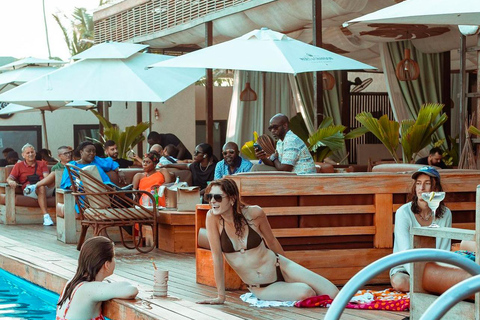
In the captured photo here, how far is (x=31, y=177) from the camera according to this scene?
11945 millimetres

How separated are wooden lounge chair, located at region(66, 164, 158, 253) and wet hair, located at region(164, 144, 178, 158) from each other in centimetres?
320

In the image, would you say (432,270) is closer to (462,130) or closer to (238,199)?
(238,199)

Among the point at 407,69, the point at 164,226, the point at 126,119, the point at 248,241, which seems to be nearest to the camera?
the point at 248,241

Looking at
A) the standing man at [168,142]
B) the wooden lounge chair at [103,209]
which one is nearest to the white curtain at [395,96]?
the standing man at [168,142]

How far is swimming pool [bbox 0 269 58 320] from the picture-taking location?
23.5 ft

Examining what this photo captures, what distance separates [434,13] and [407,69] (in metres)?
8.02

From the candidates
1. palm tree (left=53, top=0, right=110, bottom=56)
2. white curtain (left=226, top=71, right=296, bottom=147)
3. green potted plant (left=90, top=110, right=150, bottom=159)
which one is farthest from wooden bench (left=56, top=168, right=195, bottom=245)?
palm tree (left=53, top=0, right=110, bottom=56)

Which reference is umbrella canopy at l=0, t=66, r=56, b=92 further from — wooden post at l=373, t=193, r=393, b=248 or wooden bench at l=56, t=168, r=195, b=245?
wooden post at l=373, t=193, r=393, b=248

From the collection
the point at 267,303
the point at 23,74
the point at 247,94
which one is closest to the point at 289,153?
the point at 267,303

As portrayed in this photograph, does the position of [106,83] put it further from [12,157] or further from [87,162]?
[12,157]

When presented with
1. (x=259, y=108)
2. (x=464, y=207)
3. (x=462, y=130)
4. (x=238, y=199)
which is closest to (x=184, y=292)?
(x=238, y=199)

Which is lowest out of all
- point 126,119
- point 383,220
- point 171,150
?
point 383,220

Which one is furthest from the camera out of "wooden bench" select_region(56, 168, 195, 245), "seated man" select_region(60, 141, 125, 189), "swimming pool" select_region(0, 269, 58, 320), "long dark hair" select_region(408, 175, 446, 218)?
"seated man" select_region(60, 141, 125, 189)

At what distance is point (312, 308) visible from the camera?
573 centimetres
